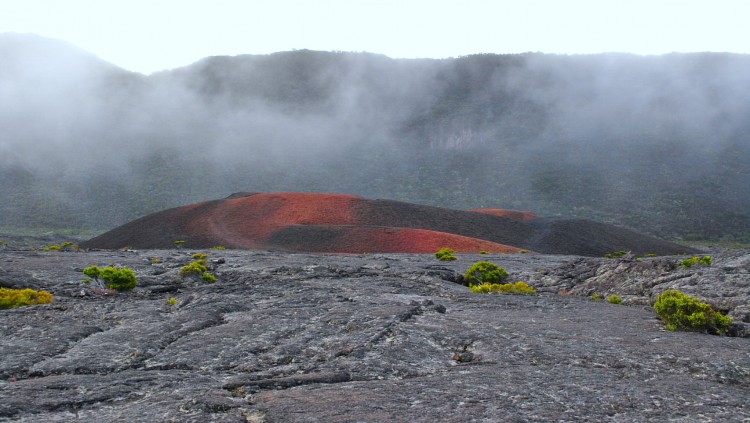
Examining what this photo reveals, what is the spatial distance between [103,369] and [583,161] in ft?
317

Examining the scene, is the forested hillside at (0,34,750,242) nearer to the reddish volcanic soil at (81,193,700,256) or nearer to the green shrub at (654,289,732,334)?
the reddish volcanic soil at (81,193,700,256)

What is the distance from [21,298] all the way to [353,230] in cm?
3157

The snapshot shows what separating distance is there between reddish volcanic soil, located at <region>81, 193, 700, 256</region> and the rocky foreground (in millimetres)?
25809

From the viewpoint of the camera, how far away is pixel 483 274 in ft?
73.3

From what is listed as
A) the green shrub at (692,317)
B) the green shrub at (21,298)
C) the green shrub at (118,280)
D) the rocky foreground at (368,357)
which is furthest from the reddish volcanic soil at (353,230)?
the green shrub at (692,317)

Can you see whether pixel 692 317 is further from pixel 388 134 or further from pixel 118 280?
pixel 388 134

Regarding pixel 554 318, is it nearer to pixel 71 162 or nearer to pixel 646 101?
pixel 71 162

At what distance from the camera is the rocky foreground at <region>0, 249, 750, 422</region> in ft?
21.7

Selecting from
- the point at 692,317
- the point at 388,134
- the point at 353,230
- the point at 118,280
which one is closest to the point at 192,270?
the point at 118,280

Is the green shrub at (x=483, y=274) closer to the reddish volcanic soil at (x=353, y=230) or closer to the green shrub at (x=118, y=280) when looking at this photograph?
the green shrub at (x=118, y=280)

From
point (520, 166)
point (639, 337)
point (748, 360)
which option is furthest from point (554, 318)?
point (520, 166)

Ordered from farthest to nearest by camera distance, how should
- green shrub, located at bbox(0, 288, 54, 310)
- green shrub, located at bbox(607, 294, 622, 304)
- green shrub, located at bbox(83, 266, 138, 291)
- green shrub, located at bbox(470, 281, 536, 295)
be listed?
green shrub, located at bbox(470, 281, 536, 295) < green shrub, located at bbox(83, 266, 138, 291) < green shrub, located at bbox(607, 294, 622, 304) < green shrub, located at bbox(0, 288, 54, 310)

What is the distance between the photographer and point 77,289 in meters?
17.6

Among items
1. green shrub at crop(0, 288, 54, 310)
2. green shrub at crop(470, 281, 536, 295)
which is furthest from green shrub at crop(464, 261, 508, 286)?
green shrub at crop(0, 288, 54, 310)
